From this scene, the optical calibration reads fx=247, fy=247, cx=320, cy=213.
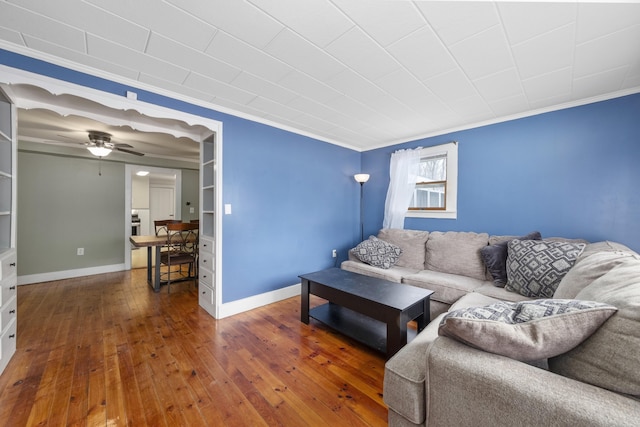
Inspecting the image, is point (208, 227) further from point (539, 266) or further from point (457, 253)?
point (539, 266)

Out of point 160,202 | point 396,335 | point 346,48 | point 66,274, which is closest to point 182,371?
point 396,335

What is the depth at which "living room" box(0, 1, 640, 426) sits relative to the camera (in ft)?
7.49

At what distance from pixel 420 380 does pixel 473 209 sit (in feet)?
9.15

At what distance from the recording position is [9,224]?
193 centimetres

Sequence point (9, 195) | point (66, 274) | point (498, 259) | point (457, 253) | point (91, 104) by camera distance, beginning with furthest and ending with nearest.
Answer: point (66, 274) < point (457, 253) < point (498, 259) < point (91, 104) < point (9, 195)

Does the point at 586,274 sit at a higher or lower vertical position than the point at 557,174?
lower

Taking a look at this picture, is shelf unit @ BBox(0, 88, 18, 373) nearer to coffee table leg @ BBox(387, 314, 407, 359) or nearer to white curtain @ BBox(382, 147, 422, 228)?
coffee table leg @ BBox(387, 314, 407, 359)

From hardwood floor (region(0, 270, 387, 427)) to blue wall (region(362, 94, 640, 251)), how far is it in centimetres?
235

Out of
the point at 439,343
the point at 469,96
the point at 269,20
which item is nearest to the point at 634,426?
the point at 439,343

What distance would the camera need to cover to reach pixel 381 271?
298cm

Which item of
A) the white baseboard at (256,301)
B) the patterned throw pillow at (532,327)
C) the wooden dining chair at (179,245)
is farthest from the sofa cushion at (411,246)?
the wooden dining chair at (179,245)

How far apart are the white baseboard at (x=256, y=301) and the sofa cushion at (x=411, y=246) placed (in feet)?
4.87

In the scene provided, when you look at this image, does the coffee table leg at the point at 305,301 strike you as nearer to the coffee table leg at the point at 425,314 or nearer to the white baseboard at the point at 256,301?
the white baseboard at the point at 256,301

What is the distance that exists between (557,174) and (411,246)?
168 cm
